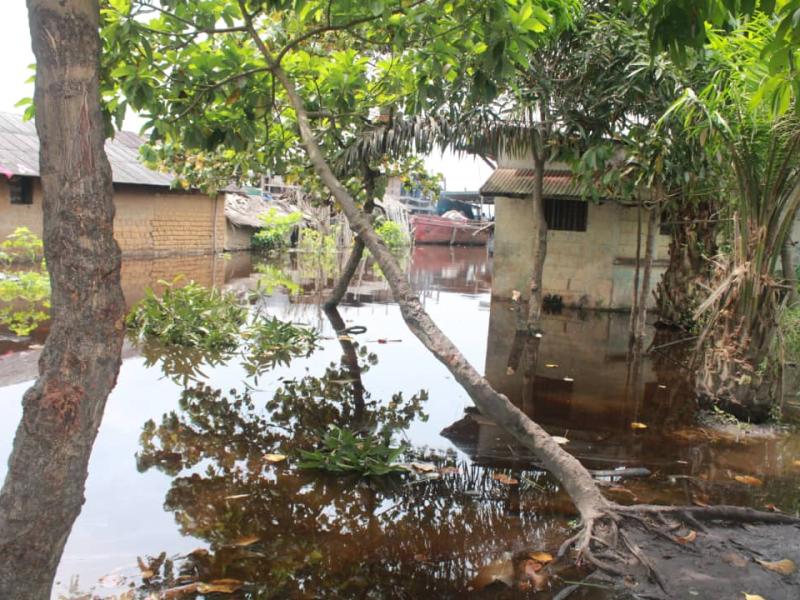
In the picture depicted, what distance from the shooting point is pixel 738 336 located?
6.32 meters

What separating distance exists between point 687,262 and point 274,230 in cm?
1901

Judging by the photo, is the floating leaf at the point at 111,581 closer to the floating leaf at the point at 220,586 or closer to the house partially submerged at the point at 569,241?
the floating leaf at the point at 220,586

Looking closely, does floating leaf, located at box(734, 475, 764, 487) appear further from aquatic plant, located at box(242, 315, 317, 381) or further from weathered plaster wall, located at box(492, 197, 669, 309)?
weathered plaster wall, located at box(492, 197, 669, 309)

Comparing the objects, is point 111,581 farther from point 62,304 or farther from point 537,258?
point 537,258

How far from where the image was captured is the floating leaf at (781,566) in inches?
141

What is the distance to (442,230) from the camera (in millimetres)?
39469

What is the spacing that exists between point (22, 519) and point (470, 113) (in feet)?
30.7

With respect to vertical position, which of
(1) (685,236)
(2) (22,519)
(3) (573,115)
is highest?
(3) (573,115)

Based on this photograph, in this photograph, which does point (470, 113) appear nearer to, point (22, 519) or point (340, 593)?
point (340, 593)

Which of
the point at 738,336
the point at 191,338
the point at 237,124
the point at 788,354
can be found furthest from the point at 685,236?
the point at 237,124

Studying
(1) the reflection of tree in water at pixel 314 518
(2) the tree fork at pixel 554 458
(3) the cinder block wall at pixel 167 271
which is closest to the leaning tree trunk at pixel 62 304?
(1) the reflection of tree in water at pixel 314 518

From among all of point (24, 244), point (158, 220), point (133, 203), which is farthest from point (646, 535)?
point (158, 220)

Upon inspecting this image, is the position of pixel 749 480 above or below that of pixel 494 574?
above

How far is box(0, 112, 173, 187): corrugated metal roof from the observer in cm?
1789
